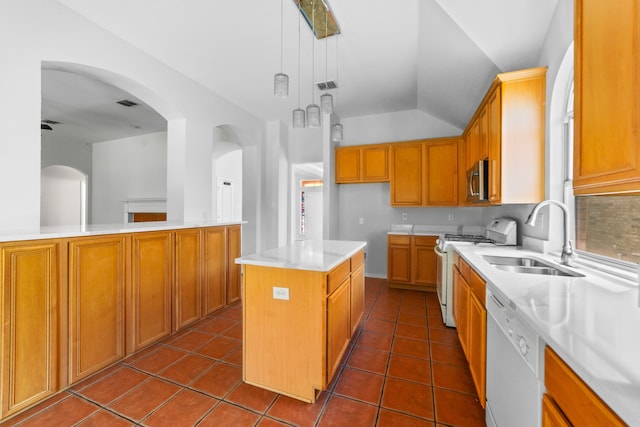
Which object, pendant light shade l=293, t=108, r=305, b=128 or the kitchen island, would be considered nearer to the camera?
the kitchen island

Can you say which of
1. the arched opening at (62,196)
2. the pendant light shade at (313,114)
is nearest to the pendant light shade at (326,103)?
the pendant light shade at (313,114)

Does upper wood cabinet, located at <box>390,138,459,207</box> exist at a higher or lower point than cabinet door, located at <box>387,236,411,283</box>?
higher

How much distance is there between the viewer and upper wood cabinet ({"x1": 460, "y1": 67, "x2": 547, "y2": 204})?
2.22 m

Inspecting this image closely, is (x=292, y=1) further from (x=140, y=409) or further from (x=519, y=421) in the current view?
(x=140, y=409)

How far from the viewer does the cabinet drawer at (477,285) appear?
1613 mm

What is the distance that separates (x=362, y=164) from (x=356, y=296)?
267 centimetres

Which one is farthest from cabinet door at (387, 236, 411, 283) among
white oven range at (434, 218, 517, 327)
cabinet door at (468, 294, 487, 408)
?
cabinet door at (468, 294, 487, 408)

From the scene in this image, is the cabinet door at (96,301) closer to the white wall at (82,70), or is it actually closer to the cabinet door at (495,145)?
the white wall at (82,70)

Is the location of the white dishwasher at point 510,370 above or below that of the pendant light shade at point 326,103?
below

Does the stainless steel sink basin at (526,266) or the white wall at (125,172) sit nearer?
the stainless steel sink basin at (526,266)

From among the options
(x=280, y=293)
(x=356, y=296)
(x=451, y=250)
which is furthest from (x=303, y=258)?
(x=451, y=250)

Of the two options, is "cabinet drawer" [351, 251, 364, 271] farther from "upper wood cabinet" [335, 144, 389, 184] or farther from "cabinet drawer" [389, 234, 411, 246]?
"upper wood cabinet" [335, 144, 389, 184]

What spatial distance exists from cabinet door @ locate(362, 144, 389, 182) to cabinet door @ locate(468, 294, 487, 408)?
289cm

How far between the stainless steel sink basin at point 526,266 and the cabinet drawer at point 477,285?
15 cm
